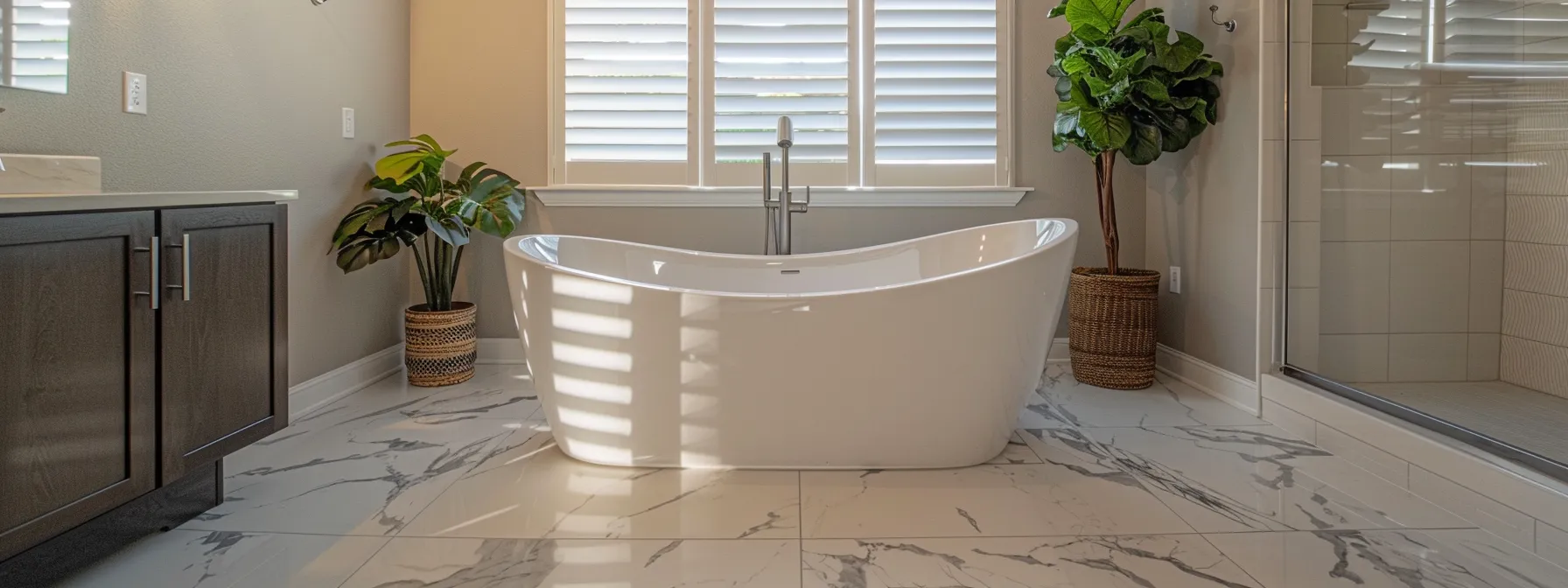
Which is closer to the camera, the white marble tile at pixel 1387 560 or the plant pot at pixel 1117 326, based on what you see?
the white marble tile at pixel 1387 560

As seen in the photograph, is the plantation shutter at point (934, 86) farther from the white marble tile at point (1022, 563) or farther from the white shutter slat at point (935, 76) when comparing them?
the white marble tile at point (1022, 563)

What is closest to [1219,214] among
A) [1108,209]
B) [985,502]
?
[1108,209]

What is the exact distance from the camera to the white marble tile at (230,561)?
1.57 meters

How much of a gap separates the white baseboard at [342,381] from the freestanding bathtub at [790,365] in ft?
3.41

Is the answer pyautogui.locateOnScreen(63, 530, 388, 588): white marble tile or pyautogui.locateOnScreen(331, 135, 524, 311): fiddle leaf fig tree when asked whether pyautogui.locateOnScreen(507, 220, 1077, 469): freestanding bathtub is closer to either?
pyautogui.locateOnScreen(63, 530, 388, 588): white marble tile

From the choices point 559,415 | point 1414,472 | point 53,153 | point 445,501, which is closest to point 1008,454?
point 1414,472

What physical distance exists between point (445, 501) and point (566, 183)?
6.00 ft

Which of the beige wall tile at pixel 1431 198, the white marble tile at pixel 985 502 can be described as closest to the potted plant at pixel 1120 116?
the beige wall tile at pixel 1431 198

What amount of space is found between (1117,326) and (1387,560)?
Answer: 1516mm

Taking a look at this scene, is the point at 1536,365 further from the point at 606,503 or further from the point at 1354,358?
the point at 606,503

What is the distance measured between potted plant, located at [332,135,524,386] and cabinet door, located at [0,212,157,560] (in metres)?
1.42

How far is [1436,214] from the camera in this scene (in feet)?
7.58

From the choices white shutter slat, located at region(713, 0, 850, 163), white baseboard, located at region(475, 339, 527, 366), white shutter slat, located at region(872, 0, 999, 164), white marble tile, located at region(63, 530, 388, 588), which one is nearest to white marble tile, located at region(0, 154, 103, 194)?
white marble tile, located at region(63, 530, 388, 588)

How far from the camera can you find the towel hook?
288cm
